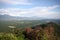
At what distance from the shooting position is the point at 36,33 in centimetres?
229

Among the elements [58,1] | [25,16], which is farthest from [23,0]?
[58,1]

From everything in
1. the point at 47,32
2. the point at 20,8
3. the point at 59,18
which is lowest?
the point at 47,32

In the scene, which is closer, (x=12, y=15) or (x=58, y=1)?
(x=12, y=15)

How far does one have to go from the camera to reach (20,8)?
2291mm

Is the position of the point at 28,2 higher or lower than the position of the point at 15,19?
higher

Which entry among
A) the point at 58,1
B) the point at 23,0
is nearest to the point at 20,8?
the point at 23,0

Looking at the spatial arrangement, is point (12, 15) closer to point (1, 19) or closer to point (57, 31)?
point (1, 19)

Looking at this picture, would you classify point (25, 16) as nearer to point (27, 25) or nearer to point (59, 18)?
point (27, 25)

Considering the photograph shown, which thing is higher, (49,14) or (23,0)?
(23,0)

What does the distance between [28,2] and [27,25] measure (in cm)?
37

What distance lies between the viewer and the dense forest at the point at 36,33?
2219 millimetres

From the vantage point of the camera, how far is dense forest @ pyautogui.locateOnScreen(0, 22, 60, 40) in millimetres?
2219

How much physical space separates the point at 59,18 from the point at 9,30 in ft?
2.74

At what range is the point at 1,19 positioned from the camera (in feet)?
7.35
